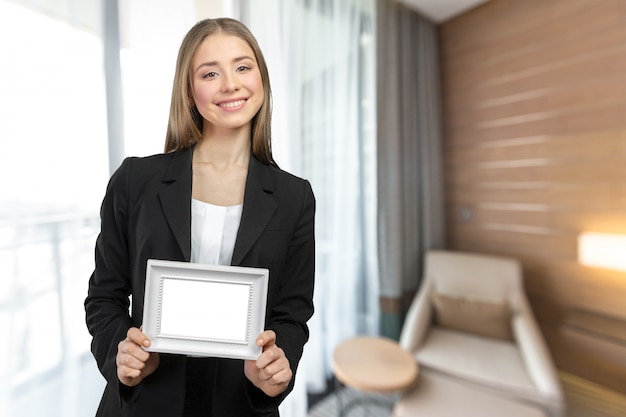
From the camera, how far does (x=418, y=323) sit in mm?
2092

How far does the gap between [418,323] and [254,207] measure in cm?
181

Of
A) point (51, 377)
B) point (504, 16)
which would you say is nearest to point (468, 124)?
point (504, 16)

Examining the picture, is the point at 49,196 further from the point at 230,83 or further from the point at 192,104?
the point at 230,83

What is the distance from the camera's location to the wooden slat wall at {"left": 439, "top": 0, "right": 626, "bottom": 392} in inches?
81.3

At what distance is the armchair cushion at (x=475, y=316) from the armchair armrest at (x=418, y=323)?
0.09m

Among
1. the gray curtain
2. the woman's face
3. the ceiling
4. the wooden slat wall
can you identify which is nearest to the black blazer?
the woman's face

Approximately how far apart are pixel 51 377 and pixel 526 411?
193 centimetres

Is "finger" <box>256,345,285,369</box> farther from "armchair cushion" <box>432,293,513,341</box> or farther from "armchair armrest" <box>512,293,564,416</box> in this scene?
"armchair cushion" <box>432,293,513,341</box>

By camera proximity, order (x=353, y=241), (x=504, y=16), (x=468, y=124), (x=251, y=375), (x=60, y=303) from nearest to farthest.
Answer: (x=251, y=375) → (x=60, y=303) → (x=353, y=241) → (x=504, y=16) → (x=468, y=124)

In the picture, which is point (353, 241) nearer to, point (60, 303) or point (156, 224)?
point (60, 303)

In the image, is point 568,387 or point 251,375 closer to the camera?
point 251,375

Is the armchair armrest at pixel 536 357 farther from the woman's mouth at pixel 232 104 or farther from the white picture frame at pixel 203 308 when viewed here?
the woman's mouth at pixel 232 104

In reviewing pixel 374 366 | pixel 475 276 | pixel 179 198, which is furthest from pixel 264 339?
pixel 475 276

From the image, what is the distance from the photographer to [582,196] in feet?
7.14
